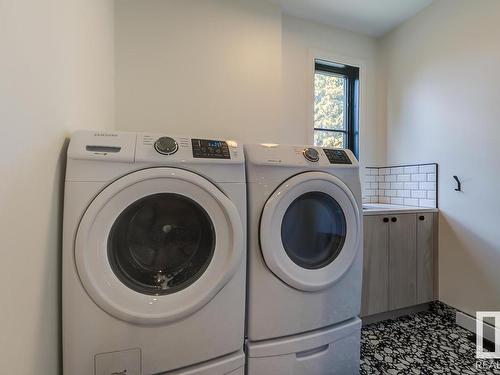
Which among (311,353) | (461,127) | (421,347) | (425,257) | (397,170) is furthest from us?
(397,170)

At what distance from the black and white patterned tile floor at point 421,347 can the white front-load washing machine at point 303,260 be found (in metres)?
0.40

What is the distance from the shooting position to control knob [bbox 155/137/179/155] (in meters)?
0.83

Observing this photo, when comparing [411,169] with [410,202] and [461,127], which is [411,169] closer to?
[410,202]

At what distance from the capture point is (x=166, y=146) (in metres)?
0.85

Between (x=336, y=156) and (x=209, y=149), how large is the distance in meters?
0.58

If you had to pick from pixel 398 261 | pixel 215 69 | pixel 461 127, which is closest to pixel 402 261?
pixel 398 261

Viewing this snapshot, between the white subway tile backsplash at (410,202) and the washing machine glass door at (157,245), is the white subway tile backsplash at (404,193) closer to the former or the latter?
the white subway tile backsplash at (410,202)

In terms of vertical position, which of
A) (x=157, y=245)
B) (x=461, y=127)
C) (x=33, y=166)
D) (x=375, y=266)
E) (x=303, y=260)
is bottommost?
(x=375, y=266)

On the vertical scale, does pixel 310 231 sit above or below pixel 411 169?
below

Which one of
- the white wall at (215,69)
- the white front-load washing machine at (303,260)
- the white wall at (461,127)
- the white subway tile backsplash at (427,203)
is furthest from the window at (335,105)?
the white front-load washing machine at (303,260)

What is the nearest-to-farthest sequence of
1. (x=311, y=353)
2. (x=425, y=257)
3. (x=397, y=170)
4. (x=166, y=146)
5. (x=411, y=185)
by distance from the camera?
1. (x=166, y=146)
2. (x=311, y=353)
3. (x=425, y=257)
4. (x=411, y=185)
5. (x=397, y=170)

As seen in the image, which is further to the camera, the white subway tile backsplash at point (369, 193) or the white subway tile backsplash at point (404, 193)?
the white subway tile backsplash at point (369, 193)

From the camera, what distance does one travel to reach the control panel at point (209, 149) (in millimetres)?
889

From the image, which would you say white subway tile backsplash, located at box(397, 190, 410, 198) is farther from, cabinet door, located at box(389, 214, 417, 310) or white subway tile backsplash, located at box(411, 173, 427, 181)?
cabinet door, located at box(389, 214, 417, 310)
